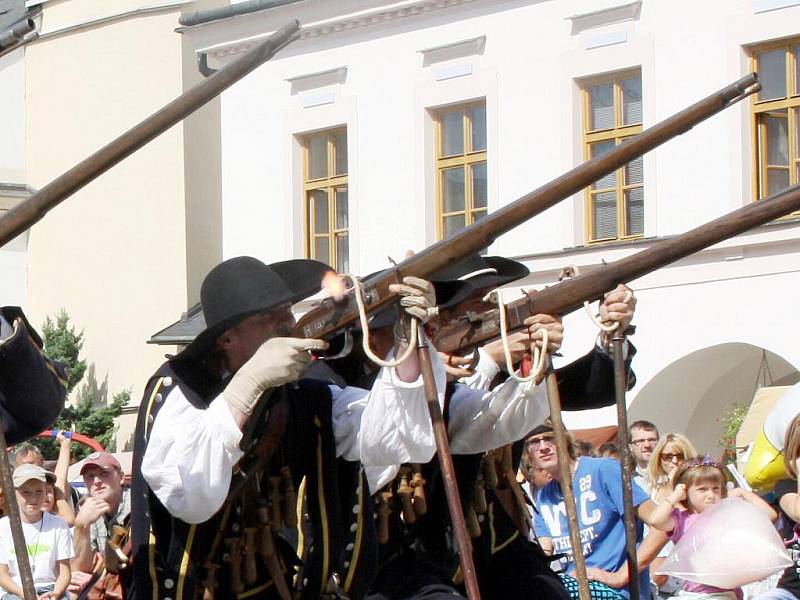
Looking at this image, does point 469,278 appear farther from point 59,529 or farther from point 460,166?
point 460,166

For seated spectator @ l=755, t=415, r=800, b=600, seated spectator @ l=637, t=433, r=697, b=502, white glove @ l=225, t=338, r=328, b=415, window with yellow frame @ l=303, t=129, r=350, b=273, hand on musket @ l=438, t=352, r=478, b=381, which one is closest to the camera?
white glove @ l=225, t=338, r=328, b=415

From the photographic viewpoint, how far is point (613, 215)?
56.1ft

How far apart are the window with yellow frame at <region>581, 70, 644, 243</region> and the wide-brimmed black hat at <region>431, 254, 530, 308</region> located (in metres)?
10.7

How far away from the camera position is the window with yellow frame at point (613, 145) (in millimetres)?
16859

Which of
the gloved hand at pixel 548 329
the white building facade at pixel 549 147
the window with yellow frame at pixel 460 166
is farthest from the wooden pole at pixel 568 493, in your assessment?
the window with yellow frame at pixel 460 166

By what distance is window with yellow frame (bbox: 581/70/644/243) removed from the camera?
16.9 meters

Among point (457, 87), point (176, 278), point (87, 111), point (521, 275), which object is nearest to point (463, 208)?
point (457, 87)

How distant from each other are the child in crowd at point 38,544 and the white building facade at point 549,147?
633cm

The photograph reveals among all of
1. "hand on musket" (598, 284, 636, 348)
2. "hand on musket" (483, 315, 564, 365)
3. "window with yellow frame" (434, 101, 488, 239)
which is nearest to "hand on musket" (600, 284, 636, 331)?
"hand on musket" (598, 284, 636, 348)

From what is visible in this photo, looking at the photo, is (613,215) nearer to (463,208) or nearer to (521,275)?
(463,208)

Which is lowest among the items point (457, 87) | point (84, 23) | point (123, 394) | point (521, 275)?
point (123, 394)

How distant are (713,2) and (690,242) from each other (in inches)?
434

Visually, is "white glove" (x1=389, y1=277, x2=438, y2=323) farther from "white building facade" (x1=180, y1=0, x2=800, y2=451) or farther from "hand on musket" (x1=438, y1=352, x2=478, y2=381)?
"white building facade" (x1=180, y1=0, x2=800, y2=451)

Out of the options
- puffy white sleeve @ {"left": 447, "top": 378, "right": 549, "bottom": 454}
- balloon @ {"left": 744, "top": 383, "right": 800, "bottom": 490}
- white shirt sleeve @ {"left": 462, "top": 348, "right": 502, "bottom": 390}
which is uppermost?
white shirt sleeve @ {"left": 462, "top": 348, "right": 502, "bottom": 390}
